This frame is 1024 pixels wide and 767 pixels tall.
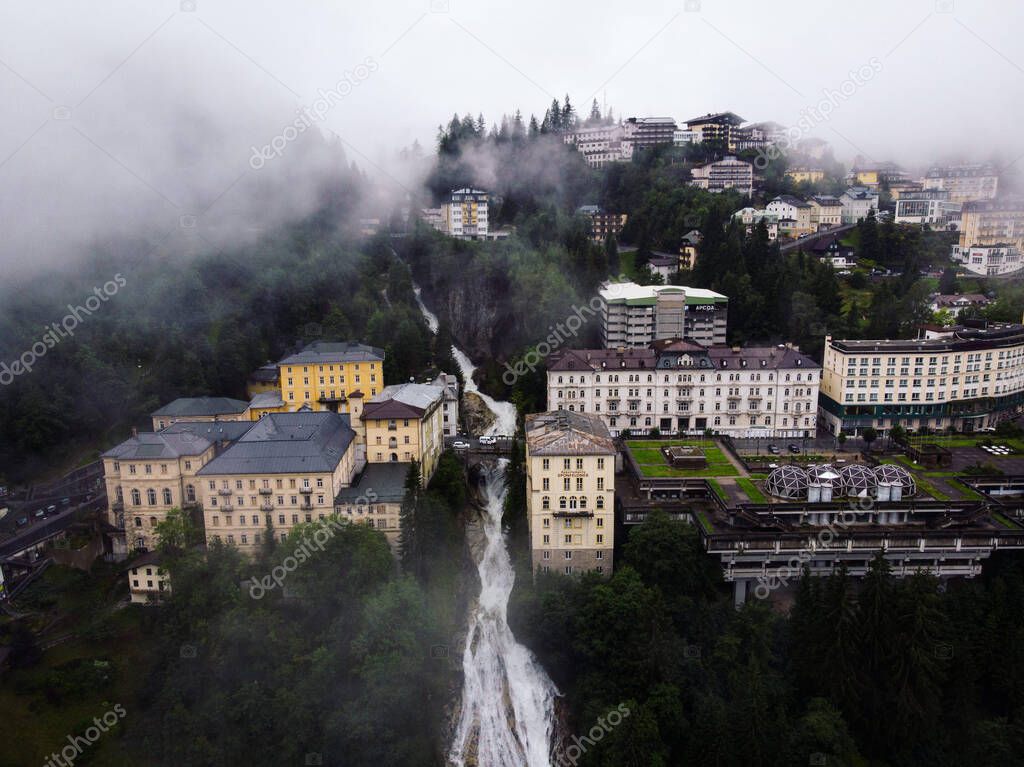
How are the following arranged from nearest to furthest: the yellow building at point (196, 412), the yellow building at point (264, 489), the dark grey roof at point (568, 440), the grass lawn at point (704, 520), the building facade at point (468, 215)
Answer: the grass lawn at point (704, 520), the dark grey roof at point (568, 440), the yellow building at point (264, 489), the yellow building at point (196, 412), the building facade at point (468, 215)

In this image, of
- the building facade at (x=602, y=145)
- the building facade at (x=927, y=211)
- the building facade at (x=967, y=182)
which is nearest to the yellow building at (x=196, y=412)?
the building facade at (x=602, y=145)

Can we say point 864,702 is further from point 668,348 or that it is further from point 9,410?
point 9,410

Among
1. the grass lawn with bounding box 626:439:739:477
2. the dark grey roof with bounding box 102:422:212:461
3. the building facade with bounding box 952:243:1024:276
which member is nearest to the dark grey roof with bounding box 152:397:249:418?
the dark grey roof with bounding box 102:422:212:461

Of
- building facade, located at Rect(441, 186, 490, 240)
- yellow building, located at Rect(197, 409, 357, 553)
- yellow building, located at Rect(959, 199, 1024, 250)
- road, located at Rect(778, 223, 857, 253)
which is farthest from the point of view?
building facade, located at Rect(441, 186, 490, 240)

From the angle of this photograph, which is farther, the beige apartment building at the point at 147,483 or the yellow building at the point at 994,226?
the yellow building at the point at 994,226

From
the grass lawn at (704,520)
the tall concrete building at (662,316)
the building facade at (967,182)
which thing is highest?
the building facade at (967,182)

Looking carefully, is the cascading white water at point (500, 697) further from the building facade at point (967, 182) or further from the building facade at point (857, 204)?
the building facade at point (967, 182)

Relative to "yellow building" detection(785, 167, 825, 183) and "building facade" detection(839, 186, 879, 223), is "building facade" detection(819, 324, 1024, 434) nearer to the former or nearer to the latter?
"building facade" detection(839, 186, 879, 223)
